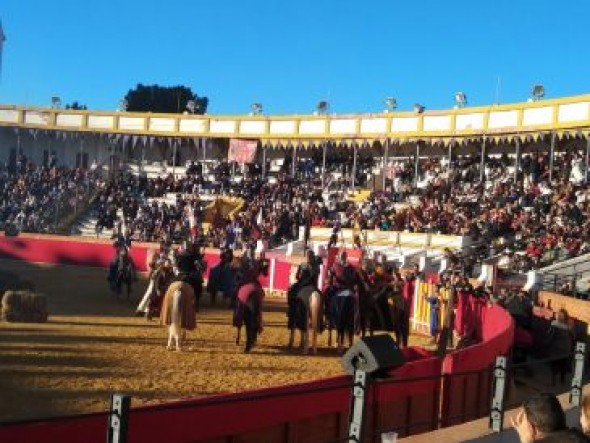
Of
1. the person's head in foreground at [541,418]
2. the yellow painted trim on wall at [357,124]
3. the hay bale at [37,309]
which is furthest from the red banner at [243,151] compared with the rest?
the person's head in foreground at [541,418]

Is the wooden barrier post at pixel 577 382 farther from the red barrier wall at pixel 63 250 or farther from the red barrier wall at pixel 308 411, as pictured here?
the red barrier wall at pixel 63 250

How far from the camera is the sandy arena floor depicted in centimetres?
975

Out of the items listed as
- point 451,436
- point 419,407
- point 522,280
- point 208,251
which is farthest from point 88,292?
point 451,436

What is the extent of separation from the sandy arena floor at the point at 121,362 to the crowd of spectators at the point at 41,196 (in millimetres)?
21437

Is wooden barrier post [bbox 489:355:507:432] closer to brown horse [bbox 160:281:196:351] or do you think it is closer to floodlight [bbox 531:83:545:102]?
brown horse [bbox 160:281:196:351]

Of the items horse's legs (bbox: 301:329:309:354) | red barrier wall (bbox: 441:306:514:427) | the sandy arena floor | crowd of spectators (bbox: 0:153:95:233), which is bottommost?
the sandy arena floor

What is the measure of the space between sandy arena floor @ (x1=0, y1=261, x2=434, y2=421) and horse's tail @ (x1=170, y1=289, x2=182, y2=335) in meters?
0.40

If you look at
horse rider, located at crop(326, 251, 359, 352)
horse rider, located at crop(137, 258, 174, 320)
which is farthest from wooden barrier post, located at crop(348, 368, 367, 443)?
horse rider, located at crop(137, 258, 174, 320)

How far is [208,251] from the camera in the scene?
30.8 metres

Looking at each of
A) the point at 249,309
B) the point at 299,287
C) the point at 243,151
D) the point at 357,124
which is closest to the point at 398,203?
the point at 357,124

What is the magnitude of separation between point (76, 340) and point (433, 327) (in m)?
7.38

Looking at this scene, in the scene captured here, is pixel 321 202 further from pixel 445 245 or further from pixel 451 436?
pixel 451 436

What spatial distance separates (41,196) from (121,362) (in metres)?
31.5

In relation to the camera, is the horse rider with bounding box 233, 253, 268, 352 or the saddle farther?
the saddle
